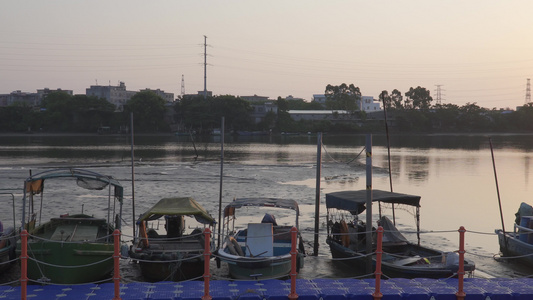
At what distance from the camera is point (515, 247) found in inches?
768

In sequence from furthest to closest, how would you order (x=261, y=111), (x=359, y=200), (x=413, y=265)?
1. (x=261, y=111)
2. (x=359, y=200)
3. (x=413, y=265)

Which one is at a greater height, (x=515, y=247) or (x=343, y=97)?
(x=343, y=97)

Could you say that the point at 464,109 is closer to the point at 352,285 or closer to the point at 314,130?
the point at 314,130

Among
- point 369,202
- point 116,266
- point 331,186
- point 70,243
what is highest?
point 369,202

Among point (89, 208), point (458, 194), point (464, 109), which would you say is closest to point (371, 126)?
point (464, 109)

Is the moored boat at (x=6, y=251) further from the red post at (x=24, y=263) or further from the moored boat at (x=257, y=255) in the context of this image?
the moored boat at (x=257, y=255)

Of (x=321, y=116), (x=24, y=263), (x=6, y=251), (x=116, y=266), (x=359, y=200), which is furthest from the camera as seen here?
(x=321, y=116)

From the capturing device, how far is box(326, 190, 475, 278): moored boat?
1475 centimetres

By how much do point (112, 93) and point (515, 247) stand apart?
16223 cm

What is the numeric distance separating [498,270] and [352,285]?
8.52 meters

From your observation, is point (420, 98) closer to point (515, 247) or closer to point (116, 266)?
point (515, 247)

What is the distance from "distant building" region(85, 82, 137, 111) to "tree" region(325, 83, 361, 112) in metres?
63.1

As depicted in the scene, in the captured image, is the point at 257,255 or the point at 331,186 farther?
the point at 331,186

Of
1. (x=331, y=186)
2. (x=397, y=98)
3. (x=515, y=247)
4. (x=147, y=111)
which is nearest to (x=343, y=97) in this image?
(x=397, y=98)
